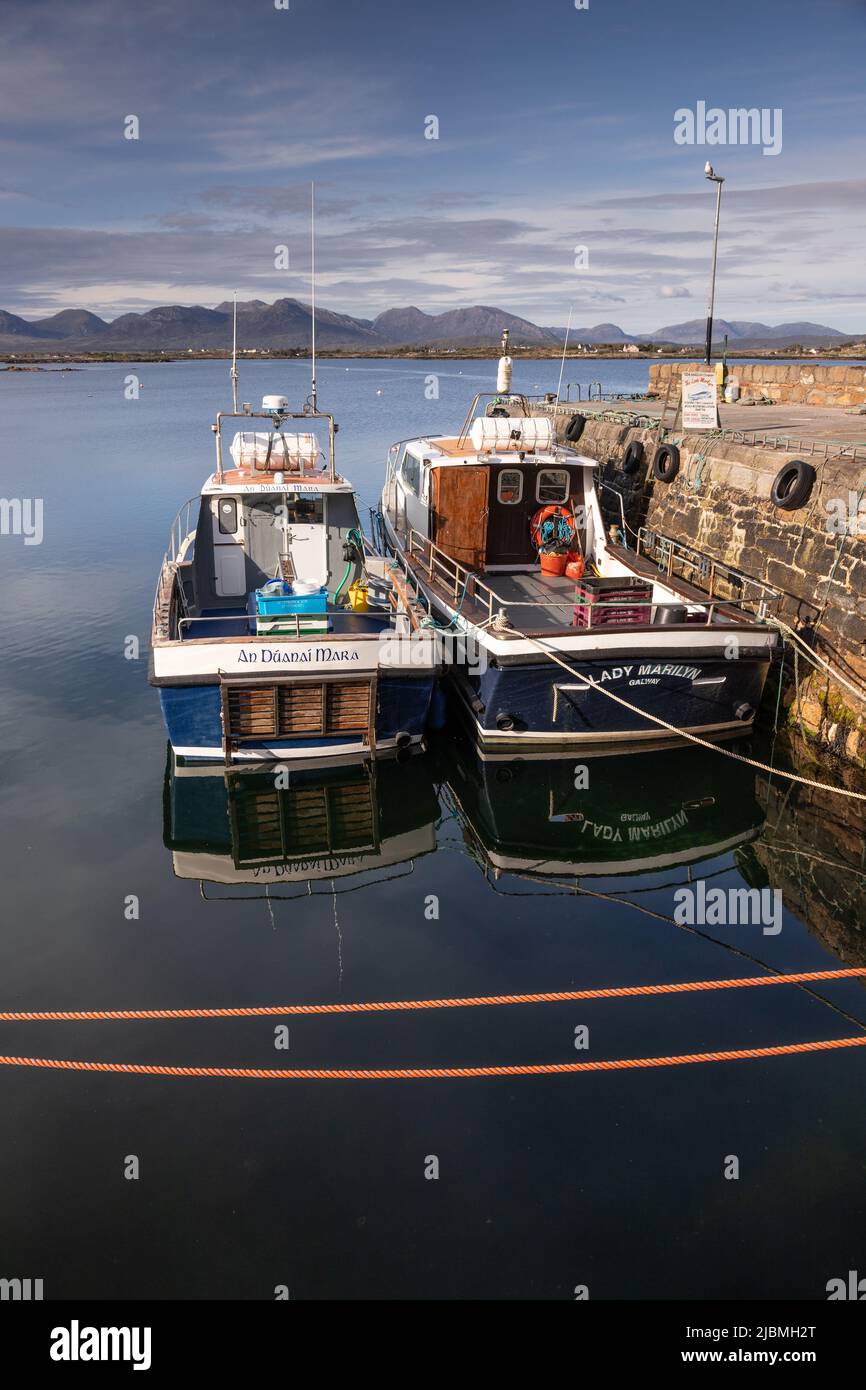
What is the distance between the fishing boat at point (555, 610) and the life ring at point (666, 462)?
10.9 feet

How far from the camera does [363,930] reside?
969 centimetres

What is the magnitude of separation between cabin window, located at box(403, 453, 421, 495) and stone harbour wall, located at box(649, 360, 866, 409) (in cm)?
1771

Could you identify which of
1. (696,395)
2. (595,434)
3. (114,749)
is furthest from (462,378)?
(114,749)

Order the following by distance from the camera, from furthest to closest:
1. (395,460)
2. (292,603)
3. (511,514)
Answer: (395,460) < (511,514) < (292,603)

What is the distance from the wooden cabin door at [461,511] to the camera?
15945mm

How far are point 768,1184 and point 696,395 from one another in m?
16.9

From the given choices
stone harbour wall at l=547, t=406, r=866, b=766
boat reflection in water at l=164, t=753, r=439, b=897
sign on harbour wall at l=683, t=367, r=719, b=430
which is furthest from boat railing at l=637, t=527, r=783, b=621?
boat reflection in water at l=164, t=753, r=439, b=897

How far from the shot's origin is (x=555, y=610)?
14.8 m

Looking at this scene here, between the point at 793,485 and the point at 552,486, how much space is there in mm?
4164

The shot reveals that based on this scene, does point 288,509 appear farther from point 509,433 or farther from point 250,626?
point 509,433

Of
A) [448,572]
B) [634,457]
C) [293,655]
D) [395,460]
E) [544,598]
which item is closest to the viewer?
[293,655]

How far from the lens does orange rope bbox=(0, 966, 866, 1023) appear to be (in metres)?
7.91

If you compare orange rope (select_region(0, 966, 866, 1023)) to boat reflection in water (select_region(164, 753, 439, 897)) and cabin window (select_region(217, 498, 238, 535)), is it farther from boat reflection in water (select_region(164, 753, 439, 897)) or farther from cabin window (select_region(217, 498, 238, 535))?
cabin window (select_region(217, 498, 238, 535))

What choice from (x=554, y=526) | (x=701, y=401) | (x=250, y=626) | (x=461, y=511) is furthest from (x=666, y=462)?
(x=250, y=626)
